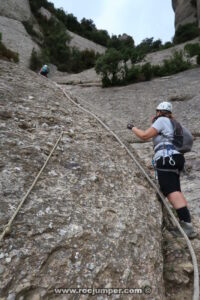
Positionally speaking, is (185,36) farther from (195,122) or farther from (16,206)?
(16,206)

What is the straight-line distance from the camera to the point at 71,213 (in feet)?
10.2

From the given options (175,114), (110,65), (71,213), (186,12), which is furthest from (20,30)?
(71,213)

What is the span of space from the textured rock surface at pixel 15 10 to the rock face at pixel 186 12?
68.6 feet

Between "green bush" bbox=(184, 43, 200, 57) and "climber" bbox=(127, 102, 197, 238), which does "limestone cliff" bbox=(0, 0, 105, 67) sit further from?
"climber" bbox=(127, 102, 197, 238)

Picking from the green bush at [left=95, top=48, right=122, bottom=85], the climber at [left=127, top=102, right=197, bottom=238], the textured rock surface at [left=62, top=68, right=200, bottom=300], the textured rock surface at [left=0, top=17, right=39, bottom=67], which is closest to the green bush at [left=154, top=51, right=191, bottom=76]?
the textured rock surface at [left=62, top=68, right=200, bottom=300]

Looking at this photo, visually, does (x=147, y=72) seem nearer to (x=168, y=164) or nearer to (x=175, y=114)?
(x=175, y=114)

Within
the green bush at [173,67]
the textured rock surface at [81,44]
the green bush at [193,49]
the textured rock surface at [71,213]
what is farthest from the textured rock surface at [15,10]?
the textured rock surface at [71,213]

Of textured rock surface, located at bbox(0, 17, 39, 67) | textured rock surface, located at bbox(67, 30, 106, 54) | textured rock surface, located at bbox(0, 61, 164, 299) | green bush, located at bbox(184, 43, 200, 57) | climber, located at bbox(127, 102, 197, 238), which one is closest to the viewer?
textured rock surface, located at bbox(0, 61, 164, 299)

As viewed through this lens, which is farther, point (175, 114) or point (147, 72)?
point (147, 72)

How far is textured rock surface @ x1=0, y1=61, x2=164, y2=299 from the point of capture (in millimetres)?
2490

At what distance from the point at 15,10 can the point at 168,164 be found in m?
33.4

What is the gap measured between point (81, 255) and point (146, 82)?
598 inches

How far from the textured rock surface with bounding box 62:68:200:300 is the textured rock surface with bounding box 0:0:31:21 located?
19166 mm

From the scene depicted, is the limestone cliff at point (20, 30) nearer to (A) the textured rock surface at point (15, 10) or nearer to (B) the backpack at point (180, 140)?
(A) the textured rock surface at point (15, 10)
